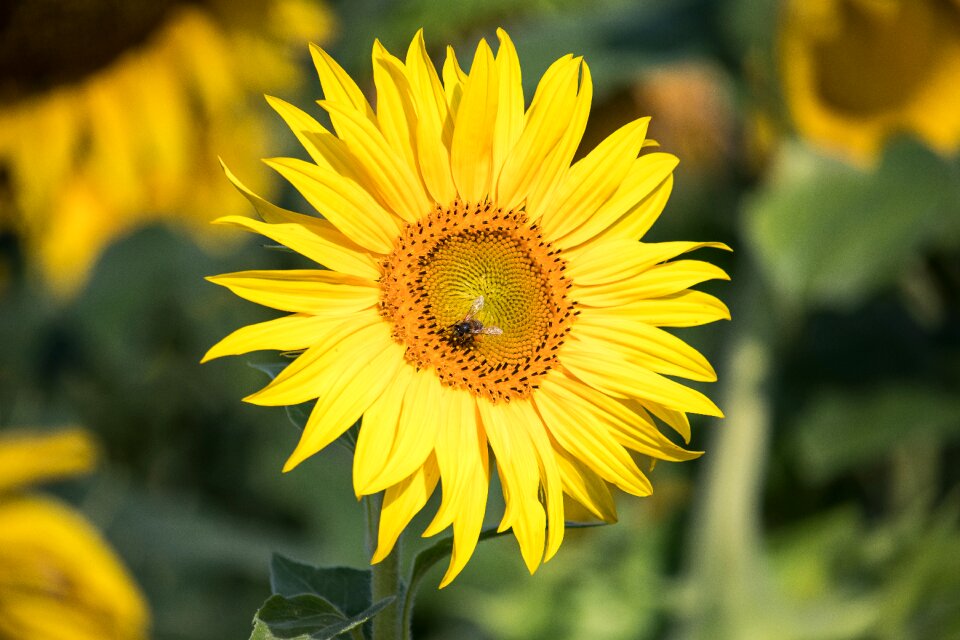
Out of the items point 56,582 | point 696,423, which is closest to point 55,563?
point 56,582

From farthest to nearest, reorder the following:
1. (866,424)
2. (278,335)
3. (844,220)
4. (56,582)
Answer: (866,424), (844,220), (56,582), (278,335)

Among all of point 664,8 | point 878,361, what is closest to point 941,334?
point 878,361

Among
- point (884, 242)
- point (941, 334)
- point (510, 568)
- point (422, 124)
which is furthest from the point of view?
point (941, 334)

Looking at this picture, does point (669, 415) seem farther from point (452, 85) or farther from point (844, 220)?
point (844, 220)

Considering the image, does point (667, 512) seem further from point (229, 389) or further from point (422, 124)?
point (422, 124)

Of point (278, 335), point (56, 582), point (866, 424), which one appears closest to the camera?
point (278, 335)

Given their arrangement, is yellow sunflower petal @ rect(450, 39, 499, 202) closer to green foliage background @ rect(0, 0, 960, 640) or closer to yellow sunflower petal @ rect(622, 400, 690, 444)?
yellow sunflower petal @ rect(622, 400, 690, 444)

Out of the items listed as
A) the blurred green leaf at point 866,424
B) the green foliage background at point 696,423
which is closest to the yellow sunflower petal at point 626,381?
the green foliage background at point 696,423
